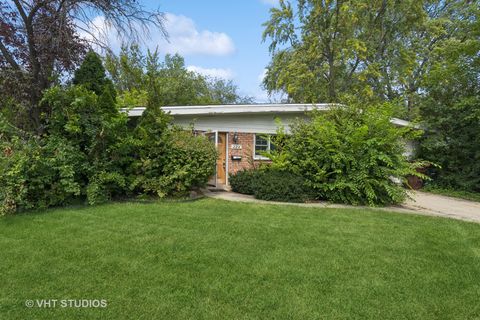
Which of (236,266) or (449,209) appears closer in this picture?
(236,266)

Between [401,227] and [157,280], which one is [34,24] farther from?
[401,227]

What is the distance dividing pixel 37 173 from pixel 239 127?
6.15 metres

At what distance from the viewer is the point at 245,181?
8758 mm

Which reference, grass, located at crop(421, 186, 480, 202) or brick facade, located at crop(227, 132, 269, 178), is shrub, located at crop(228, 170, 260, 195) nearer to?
brick facade, located at crop(227, 132, 269, 178)

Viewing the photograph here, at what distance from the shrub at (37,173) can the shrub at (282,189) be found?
4418 mm

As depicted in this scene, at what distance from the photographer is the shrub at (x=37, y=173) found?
585 cm

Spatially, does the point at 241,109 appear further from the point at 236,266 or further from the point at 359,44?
the point at 359,44

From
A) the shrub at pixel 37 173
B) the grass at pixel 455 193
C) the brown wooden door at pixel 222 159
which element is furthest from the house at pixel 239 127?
the grass at pixel 455 193

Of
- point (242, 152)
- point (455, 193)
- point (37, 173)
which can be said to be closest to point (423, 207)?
point (455, 193)

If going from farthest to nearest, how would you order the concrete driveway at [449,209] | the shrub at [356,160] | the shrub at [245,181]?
the shrub at [245,181], the shrub at [356,160], the concrete driveway at [449,209]

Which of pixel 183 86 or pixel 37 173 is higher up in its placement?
Answer: pixel 183 86

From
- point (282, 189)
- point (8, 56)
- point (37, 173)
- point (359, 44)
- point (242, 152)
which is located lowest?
point (282, 189)

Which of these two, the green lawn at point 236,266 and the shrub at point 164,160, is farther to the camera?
the shrub at point 164,160

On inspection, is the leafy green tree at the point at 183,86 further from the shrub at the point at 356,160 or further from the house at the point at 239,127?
the shrub at the point at 356,160
